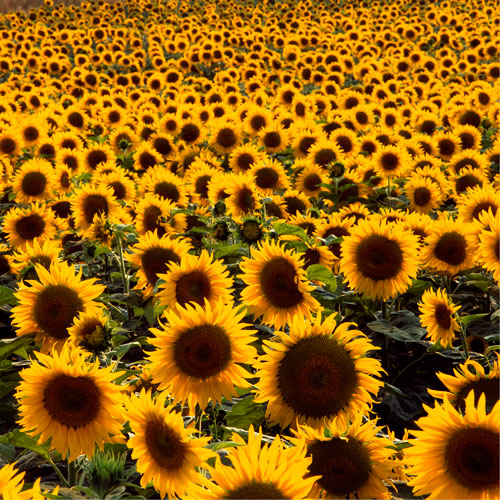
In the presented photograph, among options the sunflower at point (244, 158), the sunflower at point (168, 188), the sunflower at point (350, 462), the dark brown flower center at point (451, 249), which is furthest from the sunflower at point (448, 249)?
the sunflower at point (244, 158)

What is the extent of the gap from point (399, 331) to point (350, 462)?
1.96 meters

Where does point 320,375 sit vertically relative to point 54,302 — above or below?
above

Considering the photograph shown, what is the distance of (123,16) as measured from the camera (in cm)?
2761

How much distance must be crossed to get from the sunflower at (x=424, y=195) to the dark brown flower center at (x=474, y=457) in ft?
17.6

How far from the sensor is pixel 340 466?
2234 millimetres

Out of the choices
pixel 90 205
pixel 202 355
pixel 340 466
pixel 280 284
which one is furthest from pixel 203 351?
pixel 90 205

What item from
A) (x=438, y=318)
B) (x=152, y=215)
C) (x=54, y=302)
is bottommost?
(x=152, y=215)

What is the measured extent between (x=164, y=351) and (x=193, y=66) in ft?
55.2

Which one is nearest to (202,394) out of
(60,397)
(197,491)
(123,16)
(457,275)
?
(60,397)

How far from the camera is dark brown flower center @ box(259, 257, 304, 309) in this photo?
3586mm

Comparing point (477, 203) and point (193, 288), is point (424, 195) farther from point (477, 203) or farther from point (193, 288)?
point (193, 288)

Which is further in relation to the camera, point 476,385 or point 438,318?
point 438,318

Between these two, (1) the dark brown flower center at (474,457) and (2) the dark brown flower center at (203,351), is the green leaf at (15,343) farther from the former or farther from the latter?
(1) the dark brown flower center at (474,457)

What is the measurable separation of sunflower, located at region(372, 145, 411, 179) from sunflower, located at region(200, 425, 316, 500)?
6.38 metres
